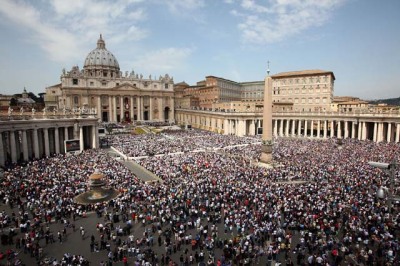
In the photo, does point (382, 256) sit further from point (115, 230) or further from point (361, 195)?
point (115, 230)

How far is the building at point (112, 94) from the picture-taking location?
325 feet

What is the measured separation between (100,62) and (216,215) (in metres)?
123

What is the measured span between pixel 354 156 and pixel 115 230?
3174 centimetres

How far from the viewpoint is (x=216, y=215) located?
19.3 metres

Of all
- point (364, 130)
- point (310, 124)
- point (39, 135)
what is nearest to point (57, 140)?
point (39, 135)

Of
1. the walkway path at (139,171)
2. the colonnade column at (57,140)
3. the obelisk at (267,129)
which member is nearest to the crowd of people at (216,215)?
the walkway path at (139,171)

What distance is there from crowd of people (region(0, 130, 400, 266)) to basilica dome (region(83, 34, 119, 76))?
337 feet

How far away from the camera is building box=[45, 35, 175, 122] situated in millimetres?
99125

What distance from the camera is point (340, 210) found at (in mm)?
19219

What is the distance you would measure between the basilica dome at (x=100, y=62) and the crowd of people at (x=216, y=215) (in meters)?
103

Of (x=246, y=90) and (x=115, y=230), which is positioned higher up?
(x=246, y=90)

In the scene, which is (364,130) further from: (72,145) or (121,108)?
(121,108)

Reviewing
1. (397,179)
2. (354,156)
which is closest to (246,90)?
(354,156)

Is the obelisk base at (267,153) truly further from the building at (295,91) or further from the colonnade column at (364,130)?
the building at (295,91)
